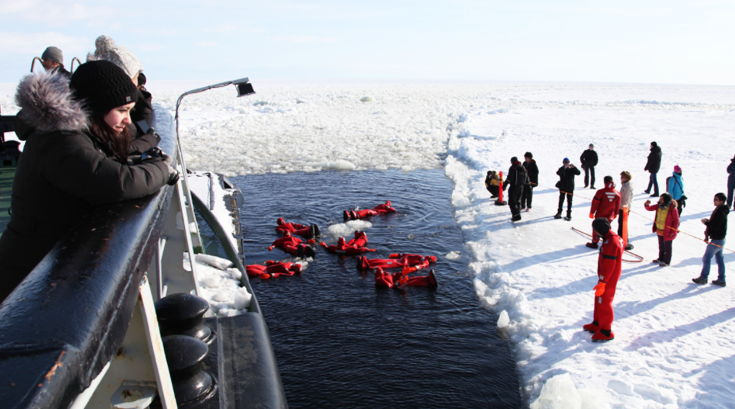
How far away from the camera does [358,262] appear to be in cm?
Answer: 902

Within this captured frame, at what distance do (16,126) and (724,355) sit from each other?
6.99m

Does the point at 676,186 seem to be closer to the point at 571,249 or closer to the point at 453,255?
the point at 571,249

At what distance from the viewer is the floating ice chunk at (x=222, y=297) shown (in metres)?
4.83

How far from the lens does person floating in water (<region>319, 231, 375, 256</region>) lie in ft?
31.7

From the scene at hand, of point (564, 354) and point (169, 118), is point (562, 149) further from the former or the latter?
point (169, 118)

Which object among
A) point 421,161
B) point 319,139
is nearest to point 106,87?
point 421,161

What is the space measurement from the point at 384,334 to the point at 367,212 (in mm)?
5788

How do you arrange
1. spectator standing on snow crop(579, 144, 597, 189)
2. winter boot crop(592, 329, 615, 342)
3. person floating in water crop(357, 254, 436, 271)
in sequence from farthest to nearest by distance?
spectator standing on snow crop(579, 144, 597, 189) → person floating in water crop(357, 254, 436, 271) → winter boot crop(592, 329, 615, 342)

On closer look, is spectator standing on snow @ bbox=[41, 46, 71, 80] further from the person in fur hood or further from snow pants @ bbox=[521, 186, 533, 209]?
snow pants @ bbox=[521, 186, 533, 209]

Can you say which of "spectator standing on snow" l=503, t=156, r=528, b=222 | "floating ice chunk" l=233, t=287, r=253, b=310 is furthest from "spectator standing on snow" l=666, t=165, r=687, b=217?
"floating ice chunk" l=233, t=287, r=253, b=310

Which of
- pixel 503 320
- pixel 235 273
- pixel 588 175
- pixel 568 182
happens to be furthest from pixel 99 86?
pixel 588 175


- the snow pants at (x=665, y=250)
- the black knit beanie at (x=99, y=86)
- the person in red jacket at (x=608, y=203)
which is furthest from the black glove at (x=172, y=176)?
the snow pants at (x=665, y=250)

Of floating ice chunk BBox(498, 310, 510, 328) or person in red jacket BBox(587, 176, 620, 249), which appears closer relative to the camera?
floating ice chunk BBox(498, 310, 510, 328)

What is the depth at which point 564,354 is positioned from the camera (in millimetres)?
5875
